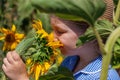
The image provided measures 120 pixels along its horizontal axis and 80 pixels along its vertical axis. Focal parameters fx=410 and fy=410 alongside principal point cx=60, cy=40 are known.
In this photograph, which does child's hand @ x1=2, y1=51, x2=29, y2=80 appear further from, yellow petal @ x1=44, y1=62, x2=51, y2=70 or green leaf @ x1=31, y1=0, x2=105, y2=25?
green leaf @ x1=31, y1=0, x2=105, y2=25

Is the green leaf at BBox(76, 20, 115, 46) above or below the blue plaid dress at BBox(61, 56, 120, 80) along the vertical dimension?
Result: above

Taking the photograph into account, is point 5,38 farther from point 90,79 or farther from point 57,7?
point 57,7

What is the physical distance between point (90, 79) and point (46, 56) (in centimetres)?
20

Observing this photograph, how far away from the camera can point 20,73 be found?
1.32 metres

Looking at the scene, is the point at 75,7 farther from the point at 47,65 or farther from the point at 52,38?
the point at 47,65

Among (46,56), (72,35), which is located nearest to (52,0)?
(72,35)

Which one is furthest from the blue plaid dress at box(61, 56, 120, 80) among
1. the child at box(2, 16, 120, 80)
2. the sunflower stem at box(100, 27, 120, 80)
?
the sunflower stem at box(100, 27, 120, 80)

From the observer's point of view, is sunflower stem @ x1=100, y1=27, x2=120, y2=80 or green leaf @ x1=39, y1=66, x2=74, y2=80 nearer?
sunflower stem @ x1=100, y1=27, x2=120, y2=80

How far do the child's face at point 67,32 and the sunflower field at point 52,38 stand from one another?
0.03m

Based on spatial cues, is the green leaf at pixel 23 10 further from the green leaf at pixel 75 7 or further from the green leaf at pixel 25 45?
the green leaf at pixel 75 7

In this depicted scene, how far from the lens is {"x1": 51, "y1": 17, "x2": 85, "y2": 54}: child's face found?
3.23ft

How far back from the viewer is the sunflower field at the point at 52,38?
51cm

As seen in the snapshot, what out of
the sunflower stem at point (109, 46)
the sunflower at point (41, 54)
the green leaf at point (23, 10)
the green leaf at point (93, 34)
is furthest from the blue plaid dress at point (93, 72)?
the green leaf at point (23, 10)

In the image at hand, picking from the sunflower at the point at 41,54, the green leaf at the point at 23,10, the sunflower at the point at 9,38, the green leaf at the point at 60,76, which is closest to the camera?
the green leaf at the point at 60,76
